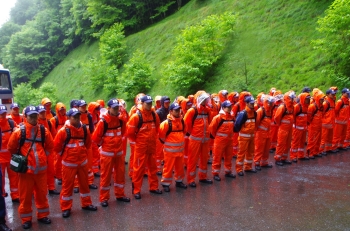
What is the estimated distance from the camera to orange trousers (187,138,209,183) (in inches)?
296

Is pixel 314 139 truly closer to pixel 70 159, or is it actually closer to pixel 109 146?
pixel 109 146

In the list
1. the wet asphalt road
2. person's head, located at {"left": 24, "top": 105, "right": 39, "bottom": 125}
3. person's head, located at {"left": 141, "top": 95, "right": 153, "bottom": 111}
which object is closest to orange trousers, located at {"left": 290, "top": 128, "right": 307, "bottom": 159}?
the wet asphalt road

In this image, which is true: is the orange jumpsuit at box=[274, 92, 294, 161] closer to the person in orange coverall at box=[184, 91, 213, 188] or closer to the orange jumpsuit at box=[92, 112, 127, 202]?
the person in orange coverall at box=[184, 91, 213, 188]

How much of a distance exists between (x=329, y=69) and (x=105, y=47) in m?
19.5

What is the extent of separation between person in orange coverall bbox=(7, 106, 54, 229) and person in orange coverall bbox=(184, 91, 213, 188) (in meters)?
3.28

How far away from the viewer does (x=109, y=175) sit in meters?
6.36

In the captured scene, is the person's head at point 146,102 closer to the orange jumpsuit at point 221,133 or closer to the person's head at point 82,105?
the person's head at point 82,105

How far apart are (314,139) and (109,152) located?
6.63 metres

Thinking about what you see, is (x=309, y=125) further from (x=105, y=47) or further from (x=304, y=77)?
(x=105, y=47)

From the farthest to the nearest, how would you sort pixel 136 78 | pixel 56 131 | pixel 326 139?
pixel 136 78 < pixel 326 139 < pixel 56 131

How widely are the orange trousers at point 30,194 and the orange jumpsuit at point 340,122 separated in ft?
30.3

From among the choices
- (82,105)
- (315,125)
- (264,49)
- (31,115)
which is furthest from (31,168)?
(264,49)

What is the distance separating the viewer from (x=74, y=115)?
5.84m

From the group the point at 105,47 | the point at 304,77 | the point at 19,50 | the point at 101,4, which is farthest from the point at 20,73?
the point at 304,77
